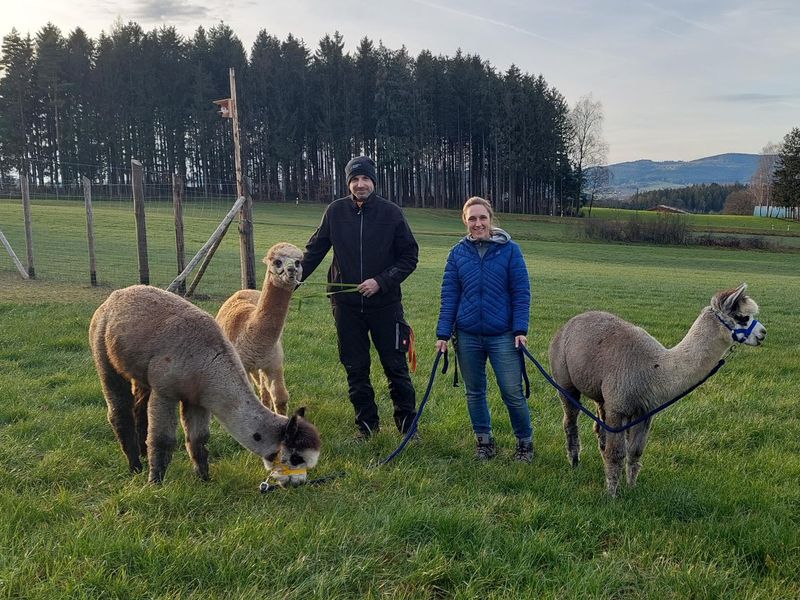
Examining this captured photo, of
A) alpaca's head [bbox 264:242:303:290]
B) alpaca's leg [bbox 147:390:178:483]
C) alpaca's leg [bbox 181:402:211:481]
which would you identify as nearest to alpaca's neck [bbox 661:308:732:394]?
alpaca's head [bbox 264:242:303:290]

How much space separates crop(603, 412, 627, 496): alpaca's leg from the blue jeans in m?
0.75

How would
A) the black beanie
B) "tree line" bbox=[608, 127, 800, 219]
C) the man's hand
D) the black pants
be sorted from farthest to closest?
1. "tree line" bbox=[608, 127, 800, 219]
2. the black pants
3. the black beanie
4. the man's hand

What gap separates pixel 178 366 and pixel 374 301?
6.23 feet

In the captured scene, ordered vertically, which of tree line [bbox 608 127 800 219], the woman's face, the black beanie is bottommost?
the woman's face

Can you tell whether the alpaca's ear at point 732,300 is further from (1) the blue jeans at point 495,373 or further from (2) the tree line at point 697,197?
(2) the tree line at point 697,197

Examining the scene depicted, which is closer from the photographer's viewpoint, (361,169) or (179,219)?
(361,169)

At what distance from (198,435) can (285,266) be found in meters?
1.63

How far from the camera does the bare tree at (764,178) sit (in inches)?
3622

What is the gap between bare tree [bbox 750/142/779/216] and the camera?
302 feet

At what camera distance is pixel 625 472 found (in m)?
4.53

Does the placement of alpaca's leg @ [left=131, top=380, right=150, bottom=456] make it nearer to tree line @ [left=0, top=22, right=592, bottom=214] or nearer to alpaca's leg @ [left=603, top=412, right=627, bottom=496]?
alpaca's leg @ [left=603, top=412, right=627, bottom=496]

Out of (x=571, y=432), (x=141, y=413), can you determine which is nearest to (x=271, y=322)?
(x=141, y=413)

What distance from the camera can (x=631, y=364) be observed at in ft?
14.2

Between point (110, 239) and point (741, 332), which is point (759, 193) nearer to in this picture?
point (110, 239)
